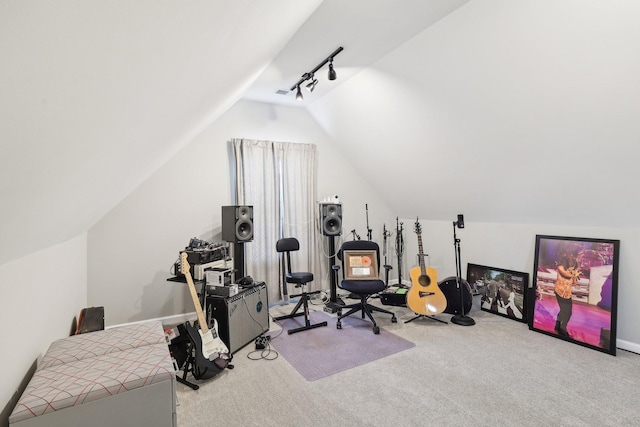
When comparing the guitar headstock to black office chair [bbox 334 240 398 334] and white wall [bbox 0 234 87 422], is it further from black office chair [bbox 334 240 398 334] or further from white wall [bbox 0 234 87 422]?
black office chair [bbox 334 240 398 334]

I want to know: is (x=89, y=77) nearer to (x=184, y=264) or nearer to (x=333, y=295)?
(x=184, y=264)

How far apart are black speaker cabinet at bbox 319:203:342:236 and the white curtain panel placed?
0.47 m

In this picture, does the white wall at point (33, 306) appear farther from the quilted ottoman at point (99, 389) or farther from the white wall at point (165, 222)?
the white wall at point (165, 222)

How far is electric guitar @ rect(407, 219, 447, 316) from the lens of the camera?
377 cm

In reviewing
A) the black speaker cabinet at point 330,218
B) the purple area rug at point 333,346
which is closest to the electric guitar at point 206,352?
the purple area rug at point 333,346

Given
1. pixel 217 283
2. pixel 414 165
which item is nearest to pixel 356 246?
pixel 414 165

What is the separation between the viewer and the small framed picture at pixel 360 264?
404 centimetres

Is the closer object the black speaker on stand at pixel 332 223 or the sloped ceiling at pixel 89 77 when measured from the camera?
the sloped ceiling at pixel 89 77

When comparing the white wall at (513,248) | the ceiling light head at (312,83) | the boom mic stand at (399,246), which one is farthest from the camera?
the boom mic stand at (399,246)

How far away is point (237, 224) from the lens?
370 centimetres

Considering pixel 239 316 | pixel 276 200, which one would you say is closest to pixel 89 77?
pixel 239 316

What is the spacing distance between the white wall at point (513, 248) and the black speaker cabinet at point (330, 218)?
60.2 inches

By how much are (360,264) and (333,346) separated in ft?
3.85

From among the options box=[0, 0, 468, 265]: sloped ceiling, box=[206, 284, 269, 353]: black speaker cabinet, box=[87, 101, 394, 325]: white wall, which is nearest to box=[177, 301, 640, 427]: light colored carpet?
box=[206, 284, 269, 353]: black speaker cabinet
